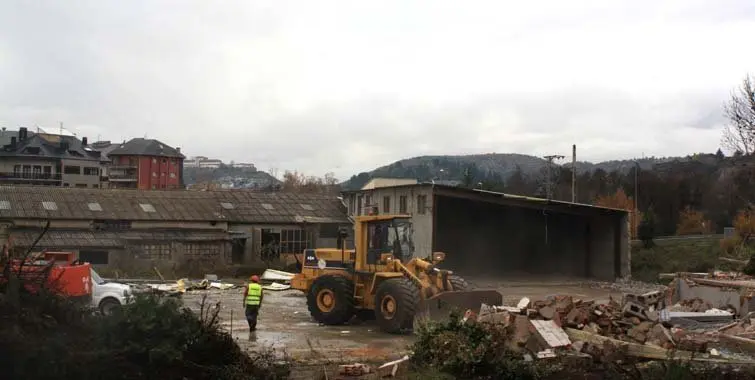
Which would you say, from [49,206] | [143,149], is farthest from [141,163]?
[49,206]

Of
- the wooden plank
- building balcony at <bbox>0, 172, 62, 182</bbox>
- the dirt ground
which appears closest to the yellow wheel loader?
the dirt ground

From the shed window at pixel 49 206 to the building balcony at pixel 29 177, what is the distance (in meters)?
45.8

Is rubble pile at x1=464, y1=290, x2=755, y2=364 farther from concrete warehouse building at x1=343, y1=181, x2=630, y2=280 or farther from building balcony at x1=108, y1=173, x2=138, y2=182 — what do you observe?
building balcony at x1=108, y1=173, x2=138, y2=182

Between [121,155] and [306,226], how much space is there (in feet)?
227

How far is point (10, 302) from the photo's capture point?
7930mm

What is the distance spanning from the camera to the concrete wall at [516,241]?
3891cm

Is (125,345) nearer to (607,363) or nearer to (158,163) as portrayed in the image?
(607,363)

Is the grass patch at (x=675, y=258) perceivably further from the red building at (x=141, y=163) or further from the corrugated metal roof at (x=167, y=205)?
the red building at (x=141, y=163)

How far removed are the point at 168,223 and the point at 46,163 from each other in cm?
5057

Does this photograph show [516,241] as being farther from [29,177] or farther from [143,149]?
[143,149]

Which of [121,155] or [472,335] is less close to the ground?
[121,155]

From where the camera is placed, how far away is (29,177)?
267 feet

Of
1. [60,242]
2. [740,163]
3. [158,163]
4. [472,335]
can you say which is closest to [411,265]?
[472,335]

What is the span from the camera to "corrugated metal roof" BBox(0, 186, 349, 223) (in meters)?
38.8
